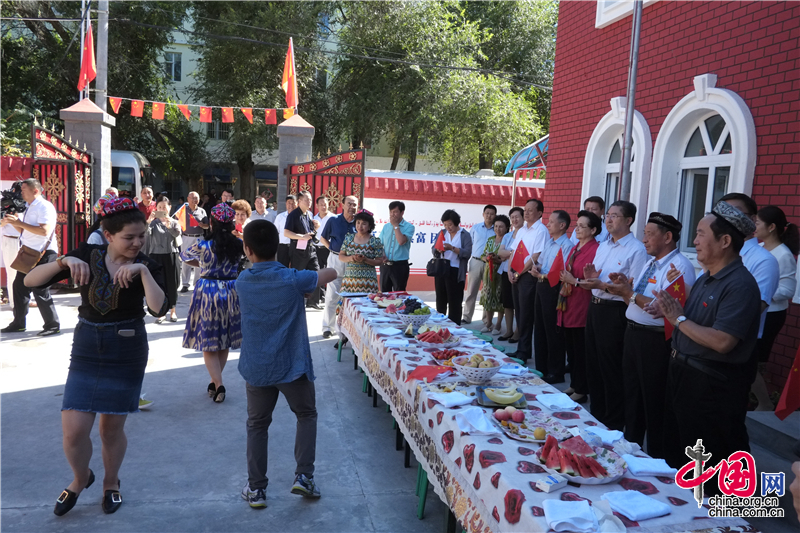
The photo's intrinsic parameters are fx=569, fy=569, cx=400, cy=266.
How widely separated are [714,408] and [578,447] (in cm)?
115

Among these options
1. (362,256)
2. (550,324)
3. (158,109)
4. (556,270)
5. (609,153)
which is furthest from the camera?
(158,109)

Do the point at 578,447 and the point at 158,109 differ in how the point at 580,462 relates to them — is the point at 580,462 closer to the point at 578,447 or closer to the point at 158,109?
the point at 578,447

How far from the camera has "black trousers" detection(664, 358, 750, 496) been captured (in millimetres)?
2910

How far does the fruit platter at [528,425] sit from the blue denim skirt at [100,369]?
2024mm

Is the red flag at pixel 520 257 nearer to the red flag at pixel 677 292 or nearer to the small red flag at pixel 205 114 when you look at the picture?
the red flag at pixel 677 292

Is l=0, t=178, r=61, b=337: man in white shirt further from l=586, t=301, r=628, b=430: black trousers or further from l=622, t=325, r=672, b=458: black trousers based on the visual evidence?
l=622, t=325, r=672, b=458: black trousers

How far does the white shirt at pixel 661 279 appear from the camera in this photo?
3.54 m

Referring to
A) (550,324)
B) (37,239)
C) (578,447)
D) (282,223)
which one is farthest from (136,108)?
(578,447)

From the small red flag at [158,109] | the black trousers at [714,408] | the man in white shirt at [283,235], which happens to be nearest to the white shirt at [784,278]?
the black trousers at [714,408]

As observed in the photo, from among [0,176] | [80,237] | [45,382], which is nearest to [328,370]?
[45,382]

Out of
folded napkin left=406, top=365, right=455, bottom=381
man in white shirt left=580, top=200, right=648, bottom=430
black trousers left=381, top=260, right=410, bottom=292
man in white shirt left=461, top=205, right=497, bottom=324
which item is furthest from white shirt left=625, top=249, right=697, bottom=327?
man in white shirt left=461, top=205, right=497, bottom=324

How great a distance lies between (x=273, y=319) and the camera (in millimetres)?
3168

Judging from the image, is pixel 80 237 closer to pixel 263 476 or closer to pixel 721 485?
pixel 263 476

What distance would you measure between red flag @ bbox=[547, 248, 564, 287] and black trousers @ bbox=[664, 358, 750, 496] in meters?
2.59
